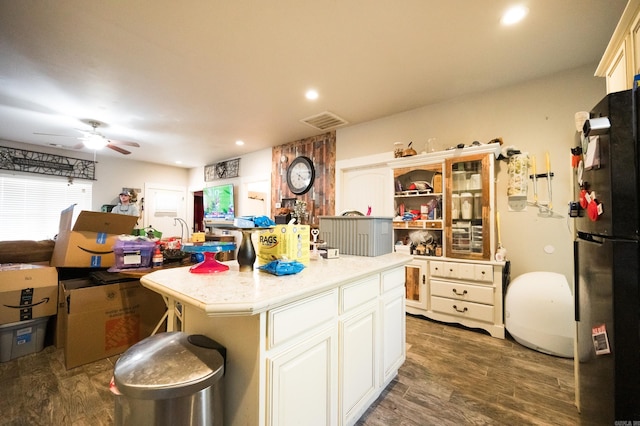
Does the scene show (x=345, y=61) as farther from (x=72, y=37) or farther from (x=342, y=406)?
(x=342, y=406)

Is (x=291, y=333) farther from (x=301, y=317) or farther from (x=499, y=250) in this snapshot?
(x=499, y=250)

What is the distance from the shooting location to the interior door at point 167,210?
6.45 meters

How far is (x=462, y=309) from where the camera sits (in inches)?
105

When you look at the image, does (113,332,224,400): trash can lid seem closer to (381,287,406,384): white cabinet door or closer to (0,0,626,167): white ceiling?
(381,287,406,384): white cabinet door

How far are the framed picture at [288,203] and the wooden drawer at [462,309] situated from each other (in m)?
2.87

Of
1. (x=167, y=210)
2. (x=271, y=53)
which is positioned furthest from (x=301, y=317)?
(x=167, y=210)

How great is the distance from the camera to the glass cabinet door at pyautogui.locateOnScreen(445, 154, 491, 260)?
8.66 ft

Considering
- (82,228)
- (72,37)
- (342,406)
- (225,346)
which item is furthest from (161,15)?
(342,406)

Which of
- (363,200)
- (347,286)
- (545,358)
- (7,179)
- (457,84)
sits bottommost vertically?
(545,358)

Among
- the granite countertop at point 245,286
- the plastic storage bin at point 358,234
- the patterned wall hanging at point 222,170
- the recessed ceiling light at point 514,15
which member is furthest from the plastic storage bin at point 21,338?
the recessed ceiling light at point 514,15

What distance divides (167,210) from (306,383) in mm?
7150

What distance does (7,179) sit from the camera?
4.70 meters

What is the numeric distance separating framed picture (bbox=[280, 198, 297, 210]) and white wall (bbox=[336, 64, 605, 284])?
268cm

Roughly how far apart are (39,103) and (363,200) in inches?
179
